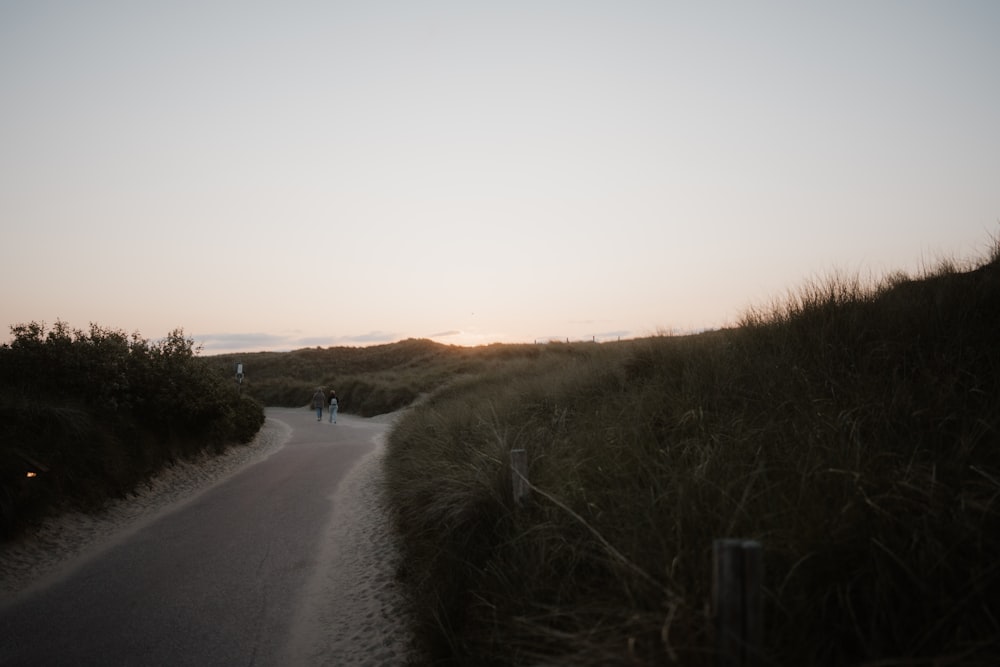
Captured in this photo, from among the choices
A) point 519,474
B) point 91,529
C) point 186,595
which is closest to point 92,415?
point 91,529

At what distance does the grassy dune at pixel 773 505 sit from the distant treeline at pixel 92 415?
5387 millimetres

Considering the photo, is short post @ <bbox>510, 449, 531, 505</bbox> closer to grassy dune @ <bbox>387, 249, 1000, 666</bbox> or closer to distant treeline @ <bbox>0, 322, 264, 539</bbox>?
grassy dune @ <bbox>387, 249, 1000, 666</bbox>

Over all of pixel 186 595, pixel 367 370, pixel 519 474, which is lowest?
pixel 186 595

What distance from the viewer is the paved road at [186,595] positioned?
4.86 metres

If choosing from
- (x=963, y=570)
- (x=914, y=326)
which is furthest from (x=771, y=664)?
(x=914, y=326)

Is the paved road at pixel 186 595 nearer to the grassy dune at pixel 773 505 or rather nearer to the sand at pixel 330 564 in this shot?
the sand at pixel 330 564

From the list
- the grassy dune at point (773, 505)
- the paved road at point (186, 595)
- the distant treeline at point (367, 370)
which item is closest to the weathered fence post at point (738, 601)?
the grassy dune at point (773, 505)

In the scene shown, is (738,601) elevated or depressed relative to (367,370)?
elevated

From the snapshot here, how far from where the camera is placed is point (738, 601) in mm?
2184

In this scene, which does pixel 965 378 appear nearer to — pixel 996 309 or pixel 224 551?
pixel 996 309

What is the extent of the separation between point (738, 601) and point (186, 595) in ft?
20.2

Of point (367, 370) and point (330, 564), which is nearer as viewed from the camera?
point (330, 564)

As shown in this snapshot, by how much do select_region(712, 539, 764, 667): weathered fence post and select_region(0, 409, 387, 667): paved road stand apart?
4.23 metres

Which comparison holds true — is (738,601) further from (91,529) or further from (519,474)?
(91,529)
